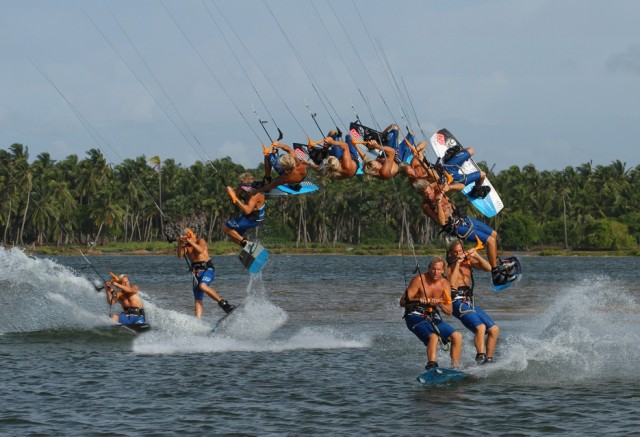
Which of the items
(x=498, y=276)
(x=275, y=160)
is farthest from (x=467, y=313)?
(x=275, y=160)

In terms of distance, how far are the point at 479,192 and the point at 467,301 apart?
11.4 feet

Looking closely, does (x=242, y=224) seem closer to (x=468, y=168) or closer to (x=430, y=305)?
(x=468, y=168)

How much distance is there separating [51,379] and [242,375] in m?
3.22

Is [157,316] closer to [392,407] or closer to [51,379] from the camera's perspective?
[51,379]

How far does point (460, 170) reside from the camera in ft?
65.0

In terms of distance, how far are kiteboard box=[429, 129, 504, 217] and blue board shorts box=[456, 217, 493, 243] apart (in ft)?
3.77

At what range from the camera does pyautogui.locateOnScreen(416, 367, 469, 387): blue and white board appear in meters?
16.9

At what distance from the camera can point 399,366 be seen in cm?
1969

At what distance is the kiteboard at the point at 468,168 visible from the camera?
2030 cm

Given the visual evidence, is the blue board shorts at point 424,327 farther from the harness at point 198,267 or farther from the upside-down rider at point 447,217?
the harness at point 198,267

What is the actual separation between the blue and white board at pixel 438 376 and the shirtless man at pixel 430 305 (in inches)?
4.7

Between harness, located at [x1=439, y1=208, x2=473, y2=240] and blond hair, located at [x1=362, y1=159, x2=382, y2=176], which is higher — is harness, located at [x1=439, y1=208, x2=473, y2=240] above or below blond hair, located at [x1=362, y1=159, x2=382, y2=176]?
below

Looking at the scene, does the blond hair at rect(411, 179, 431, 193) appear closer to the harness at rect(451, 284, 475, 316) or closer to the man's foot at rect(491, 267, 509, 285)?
the harness at rect(451, 284, 475, 316)

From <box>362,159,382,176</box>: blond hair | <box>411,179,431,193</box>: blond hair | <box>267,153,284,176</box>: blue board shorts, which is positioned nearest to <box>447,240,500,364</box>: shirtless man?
<box>411,179,431,193</box>: blond hair
